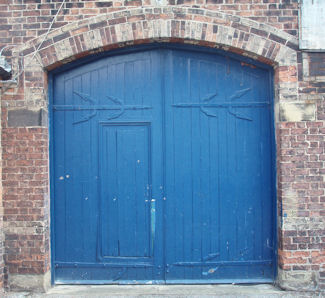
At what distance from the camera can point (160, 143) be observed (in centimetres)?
509

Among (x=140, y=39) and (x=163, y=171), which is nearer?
(x=140, y=39)

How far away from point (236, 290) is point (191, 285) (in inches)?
23.9

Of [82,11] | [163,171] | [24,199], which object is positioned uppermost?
[82,11]

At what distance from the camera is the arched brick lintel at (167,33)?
4.77 meters

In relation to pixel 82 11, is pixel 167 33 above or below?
below

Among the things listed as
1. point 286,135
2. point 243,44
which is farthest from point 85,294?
point 243,44

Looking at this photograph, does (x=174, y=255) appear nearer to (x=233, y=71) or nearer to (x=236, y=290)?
(x=236, y=290)

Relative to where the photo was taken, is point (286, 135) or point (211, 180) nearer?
point (286, 135)

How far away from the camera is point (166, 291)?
4.86 meters

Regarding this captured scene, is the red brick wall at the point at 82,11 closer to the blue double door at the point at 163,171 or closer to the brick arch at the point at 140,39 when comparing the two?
the brick arch at the point at 140,39

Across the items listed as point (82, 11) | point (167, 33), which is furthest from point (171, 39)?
point (82, 11)

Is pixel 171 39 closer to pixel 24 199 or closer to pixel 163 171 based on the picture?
pixel 163 171

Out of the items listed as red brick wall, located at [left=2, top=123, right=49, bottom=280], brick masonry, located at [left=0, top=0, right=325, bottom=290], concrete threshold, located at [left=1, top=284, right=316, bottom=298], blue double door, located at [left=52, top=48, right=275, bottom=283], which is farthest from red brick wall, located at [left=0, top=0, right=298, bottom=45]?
concrete threshold, located at [left=1, top=284, right=316, bottom=298]

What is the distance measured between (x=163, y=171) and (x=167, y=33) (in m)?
1.85
